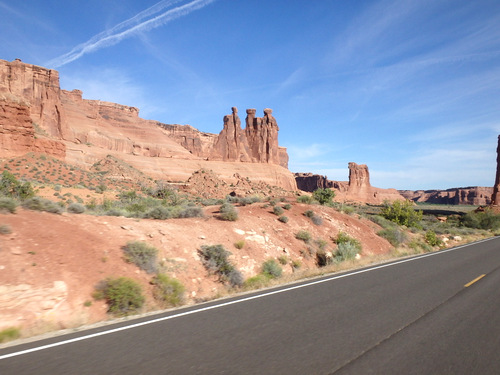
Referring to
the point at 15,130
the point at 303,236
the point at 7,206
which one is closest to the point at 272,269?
the point at 303,236

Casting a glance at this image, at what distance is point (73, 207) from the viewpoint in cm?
1267

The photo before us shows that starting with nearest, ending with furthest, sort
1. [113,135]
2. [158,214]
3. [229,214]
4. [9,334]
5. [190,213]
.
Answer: [9,334], [158,214], [190,213], [229,214], [113,135]

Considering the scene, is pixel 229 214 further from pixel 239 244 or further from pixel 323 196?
pixel 323 196

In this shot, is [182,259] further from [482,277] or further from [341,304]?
[482,277]

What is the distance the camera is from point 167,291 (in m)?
8.70

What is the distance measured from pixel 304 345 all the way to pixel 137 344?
2.32 metres

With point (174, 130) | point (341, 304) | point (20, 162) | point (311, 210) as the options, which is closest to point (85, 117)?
point (174, 130)

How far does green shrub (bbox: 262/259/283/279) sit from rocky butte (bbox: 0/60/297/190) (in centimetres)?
4667

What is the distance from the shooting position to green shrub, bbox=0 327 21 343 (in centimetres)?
524

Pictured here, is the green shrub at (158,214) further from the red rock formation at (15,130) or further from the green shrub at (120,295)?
the red rock formation at (15,130)

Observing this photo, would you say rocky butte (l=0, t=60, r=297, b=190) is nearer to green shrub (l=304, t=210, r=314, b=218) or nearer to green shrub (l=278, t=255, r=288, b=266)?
green shrub (l=304, t=210, r=314, b=218)

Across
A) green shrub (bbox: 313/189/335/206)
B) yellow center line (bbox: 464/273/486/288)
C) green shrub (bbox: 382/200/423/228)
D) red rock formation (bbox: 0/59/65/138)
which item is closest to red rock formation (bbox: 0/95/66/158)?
red rock formation (bbox: 0/59/65/138)

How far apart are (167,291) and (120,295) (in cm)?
160

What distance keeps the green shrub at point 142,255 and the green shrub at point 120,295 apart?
6.11 feet
